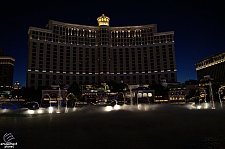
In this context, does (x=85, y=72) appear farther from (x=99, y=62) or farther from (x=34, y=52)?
(x=34, y=52)

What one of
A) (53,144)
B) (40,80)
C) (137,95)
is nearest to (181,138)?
(53,144)

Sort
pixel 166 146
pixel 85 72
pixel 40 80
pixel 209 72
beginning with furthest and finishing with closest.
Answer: pixel 209 72 → pixel 85 72 → pixel 40 80 → pixel 166 146

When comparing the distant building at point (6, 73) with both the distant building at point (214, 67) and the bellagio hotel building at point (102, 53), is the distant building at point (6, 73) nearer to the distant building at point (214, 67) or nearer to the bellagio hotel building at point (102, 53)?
the bellagio hotel building at point (102, 53)

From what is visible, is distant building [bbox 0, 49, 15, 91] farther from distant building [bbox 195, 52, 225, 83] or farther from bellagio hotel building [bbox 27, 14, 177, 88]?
distant building [bbox 195, 52, 225, 83]

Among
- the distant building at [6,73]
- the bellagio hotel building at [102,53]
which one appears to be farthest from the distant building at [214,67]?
the distant building at [6,73]

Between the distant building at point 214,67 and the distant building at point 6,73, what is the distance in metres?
188

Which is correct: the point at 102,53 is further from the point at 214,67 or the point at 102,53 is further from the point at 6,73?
the point at 6,73

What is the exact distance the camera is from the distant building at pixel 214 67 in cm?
13400

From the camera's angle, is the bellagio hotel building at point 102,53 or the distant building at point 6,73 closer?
the bellagio hotel building at point 102,53

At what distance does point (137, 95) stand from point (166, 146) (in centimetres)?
8268

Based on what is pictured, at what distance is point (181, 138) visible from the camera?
1143cm

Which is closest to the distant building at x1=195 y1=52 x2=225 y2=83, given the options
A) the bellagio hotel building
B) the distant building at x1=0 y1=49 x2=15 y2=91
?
the bellagio hotel building

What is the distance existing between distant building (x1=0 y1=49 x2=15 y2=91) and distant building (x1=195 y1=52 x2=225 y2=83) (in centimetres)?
18752

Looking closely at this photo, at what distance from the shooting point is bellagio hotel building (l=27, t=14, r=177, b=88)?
5271 inches
